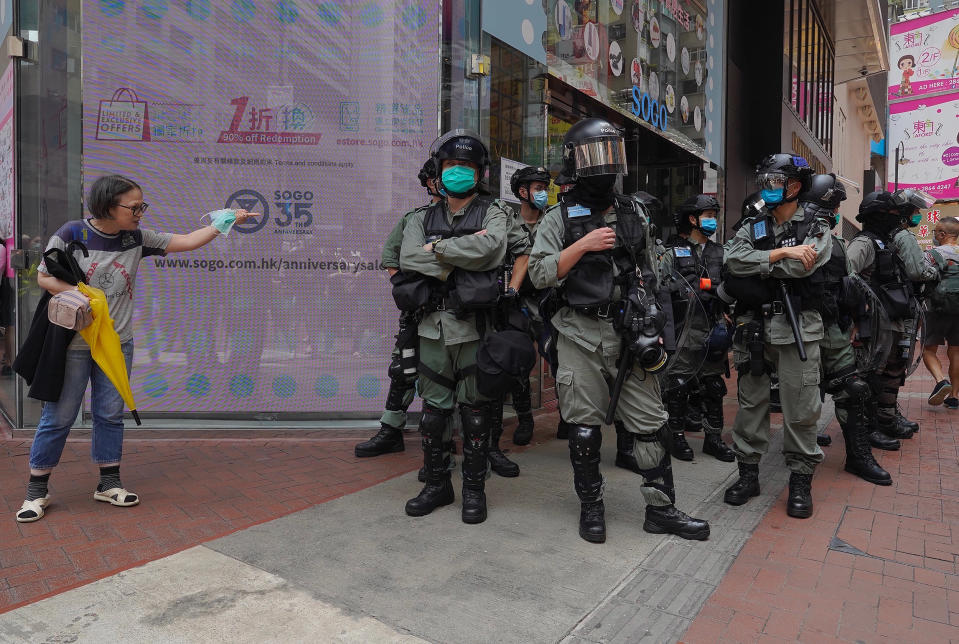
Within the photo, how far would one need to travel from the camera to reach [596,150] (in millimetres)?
3318

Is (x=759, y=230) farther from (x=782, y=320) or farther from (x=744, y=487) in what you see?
(x=744, y=487)

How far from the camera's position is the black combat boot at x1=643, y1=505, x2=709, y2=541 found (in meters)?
3.41

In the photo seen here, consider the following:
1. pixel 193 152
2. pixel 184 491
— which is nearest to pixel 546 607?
pixel 184 491

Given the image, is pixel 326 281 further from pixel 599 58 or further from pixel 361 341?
pixel 599 58

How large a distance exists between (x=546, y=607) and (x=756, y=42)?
45.4 feet

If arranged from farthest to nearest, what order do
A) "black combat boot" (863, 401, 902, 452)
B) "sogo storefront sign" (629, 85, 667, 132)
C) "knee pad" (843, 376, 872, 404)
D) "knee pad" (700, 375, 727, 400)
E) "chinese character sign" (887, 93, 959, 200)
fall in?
"chinese character sign" (887, 93, 959, 200) → "sogo storefront sign" (629, 85, 667, 132) → "black combat boot" (863, 401, 902, 452) → "knee pad" (700, 375, 727, 400) → "knee pad" (843, 376, 872, 404)

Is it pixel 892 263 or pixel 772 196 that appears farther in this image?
pixel 892 263

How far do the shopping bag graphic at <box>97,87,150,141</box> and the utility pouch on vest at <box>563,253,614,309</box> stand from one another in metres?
4.28

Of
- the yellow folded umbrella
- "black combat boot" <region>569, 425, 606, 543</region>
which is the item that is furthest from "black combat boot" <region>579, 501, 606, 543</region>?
the yellow folded umbrella

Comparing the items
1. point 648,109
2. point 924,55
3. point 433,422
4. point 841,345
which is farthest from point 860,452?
point 924,55

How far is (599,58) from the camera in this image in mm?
8570

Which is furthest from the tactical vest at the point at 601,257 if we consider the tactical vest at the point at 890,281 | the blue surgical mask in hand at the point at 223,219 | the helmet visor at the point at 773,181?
the tactical vest at the point at 890,281

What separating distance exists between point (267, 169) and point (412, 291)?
278cm

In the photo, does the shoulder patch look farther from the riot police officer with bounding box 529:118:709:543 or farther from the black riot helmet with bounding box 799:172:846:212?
the riot police officer with bounding box 529:118:709:543
